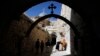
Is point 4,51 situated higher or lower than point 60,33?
lower

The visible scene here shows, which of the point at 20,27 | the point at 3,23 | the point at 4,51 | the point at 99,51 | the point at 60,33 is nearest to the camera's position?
the point at 99,51

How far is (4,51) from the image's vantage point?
5.79m

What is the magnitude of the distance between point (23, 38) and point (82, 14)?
2.35 m

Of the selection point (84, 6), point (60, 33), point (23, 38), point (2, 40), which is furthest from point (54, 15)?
point (60, 33)

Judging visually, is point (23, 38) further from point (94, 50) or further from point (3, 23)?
point (94, 50)

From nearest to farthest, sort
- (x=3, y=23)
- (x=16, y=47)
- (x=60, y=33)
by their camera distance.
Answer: (x=3, y=23)
(x=16, y=47)
(x=60, y=33)

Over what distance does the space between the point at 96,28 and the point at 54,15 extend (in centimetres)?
230

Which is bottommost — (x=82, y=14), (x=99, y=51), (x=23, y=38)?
(x=99, y=51)

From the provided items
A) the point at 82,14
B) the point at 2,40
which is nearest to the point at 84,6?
the point at 82,14

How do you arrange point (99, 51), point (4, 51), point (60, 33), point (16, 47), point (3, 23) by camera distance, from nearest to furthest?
point (99, 51), point (3, 23), point (4, 51), point (16, 47), point (60, 33)

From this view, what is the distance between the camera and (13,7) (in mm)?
5617

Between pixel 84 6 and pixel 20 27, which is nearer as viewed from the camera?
pixel 84 6

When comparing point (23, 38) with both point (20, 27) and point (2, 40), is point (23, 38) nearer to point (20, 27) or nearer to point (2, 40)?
point (20, 27)

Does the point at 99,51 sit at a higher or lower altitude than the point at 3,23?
lower
